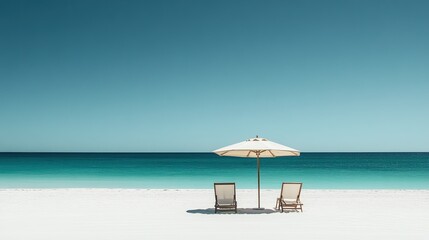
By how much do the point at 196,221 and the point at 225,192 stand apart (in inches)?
57.7

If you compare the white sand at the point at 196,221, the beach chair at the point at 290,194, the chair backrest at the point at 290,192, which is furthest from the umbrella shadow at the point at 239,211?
the chair backrest at the point at 290,192

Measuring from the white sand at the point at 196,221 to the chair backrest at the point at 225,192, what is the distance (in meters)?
0.40

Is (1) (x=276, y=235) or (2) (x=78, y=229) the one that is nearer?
(1) (x=276, y=235)

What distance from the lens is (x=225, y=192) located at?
30.3 feet

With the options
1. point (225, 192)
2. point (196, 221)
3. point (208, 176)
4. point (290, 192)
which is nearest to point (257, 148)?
point (225, 192)

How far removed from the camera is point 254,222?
7824 mm

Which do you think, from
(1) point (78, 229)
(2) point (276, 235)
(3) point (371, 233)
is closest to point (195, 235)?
(2) point (276, 235)

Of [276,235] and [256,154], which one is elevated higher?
[256,154]

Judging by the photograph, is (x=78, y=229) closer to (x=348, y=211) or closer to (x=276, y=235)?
(x=276, y=235)

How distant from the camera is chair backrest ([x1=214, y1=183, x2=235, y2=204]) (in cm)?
918

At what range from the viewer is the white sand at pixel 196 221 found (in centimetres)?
672

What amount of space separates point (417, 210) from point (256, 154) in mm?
3823

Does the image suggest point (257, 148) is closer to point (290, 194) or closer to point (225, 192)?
point (225, 192)

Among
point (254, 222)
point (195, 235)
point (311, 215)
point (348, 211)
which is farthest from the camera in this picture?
point (348, 211)
